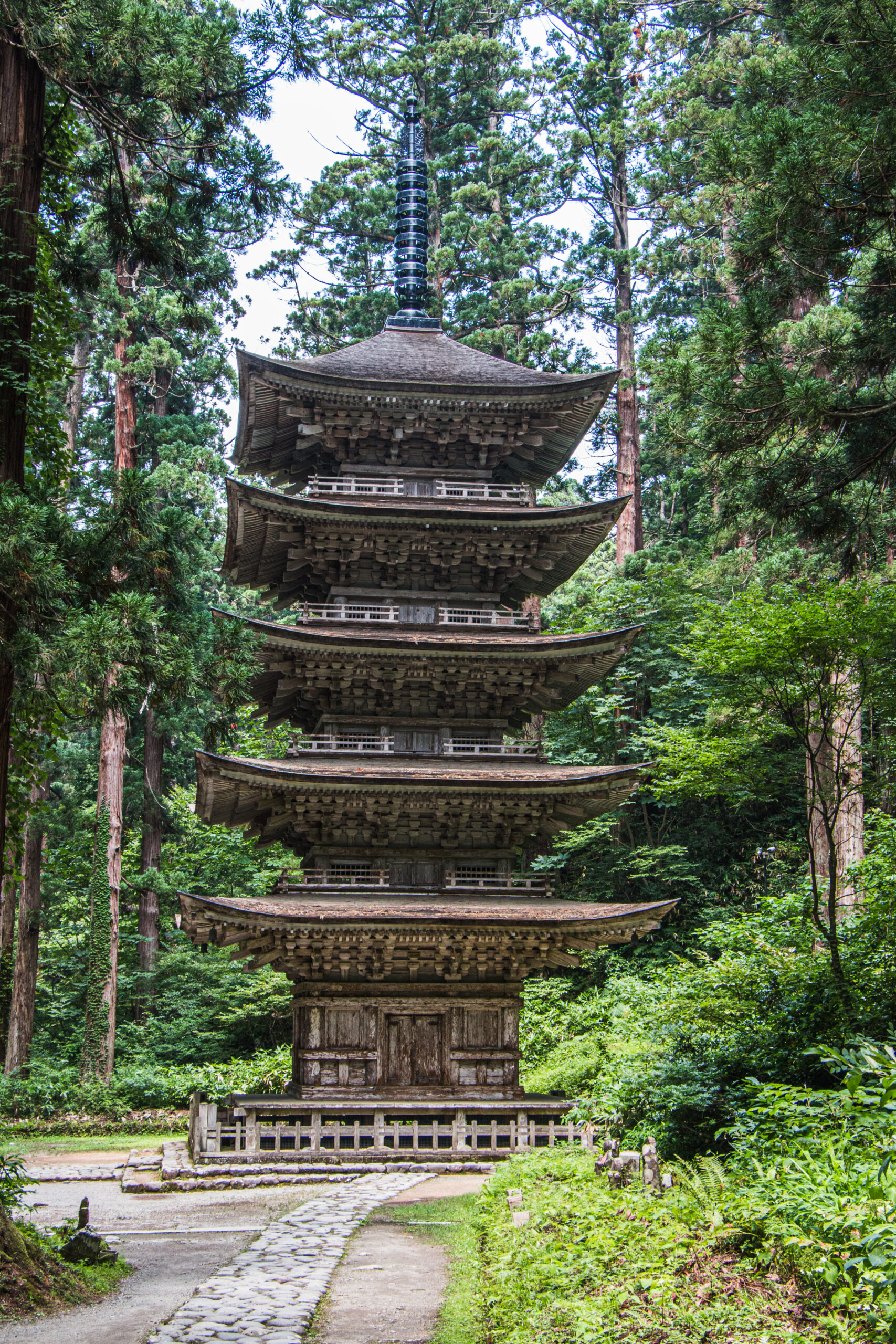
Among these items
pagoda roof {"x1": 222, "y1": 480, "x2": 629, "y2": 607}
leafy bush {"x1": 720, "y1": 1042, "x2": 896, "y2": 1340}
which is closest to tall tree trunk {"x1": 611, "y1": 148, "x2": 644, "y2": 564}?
pagoda roof {"x1": 222, "y1": 480, "x2": 629, "y2": 607}

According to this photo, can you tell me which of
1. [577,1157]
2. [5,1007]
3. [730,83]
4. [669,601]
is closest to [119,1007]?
[5,1007]

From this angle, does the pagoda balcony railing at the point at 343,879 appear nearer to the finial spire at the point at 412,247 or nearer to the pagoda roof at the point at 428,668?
the pagoda roof at the point at 428,668

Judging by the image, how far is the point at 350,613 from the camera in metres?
18.8

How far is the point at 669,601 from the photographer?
30.6 metres

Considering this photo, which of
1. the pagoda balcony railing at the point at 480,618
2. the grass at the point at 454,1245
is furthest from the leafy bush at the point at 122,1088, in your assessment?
the grass at the point at 454,1245

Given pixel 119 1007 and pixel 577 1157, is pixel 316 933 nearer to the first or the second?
pixel 577 1157

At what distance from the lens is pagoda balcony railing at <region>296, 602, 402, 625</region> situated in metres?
18.6

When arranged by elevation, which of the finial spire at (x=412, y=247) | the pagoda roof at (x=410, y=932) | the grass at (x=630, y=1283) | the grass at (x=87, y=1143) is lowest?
the grass at (x=87, y=1143)

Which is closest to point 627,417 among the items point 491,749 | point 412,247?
point 412,247

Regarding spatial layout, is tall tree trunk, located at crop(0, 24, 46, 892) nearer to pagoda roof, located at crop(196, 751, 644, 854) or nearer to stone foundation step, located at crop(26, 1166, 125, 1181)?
pagoda roof, located at crop(196, 751, 644, 854)

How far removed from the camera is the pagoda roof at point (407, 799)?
16406 millimetres

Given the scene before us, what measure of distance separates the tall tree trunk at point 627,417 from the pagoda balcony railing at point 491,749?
1539 cm

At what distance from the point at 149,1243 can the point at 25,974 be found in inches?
750

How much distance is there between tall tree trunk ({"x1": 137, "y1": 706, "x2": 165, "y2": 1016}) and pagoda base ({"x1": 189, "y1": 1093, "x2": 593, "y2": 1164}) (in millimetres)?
15739
